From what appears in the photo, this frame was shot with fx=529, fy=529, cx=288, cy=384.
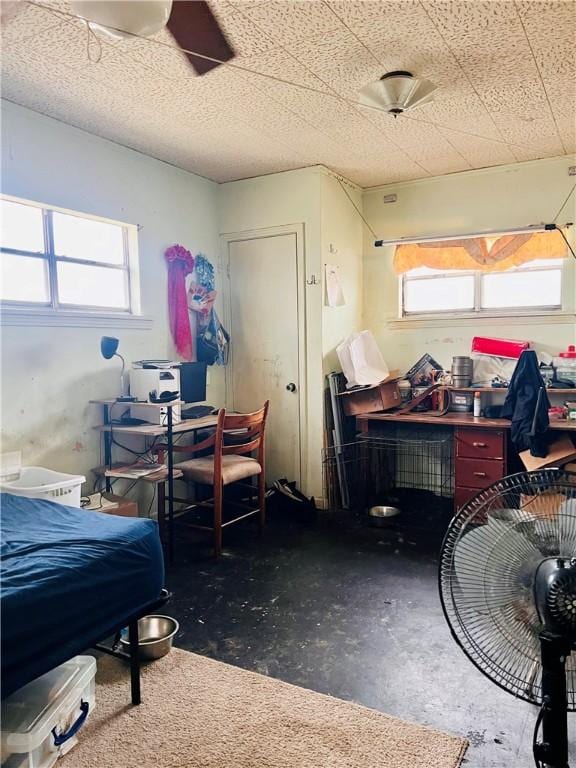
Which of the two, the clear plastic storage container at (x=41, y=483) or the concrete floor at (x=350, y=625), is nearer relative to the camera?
the concrete floor at (x=350, y=625)

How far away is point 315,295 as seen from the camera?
392 cm

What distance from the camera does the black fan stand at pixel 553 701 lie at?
1175 mm

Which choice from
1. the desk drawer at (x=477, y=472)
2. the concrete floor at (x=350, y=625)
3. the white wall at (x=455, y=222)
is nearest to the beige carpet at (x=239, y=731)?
the concrete floor at (x=350, y=625)

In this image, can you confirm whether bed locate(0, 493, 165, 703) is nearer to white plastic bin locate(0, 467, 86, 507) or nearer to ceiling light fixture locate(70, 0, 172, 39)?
white plastic bin locate(0, 467, 86, 507)

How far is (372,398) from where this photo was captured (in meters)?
3.96

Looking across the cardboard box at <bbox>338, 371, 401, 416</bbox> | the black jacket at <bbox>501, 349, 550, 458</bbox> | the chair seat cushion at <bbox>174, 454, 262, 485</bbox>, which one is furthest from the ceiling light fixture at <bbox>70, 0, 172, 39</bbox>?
the cardboard box at <bbox>338, 371, 401, 416</bbox>

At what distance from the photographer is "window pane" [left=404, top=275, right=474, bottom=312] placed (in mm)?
4211

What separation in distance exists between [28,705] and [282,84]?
8.92 feet

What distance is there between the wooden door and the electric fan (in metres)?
2.76

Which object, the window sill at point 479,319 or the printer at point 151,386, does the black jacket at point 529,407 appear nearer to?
the window sill at point 479,319

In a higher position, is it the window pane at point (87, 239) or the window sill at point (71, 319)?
the window pane at point (87, 239)

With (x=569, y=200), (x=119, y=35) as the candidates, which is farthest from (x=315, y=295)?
(x=119, y=35)

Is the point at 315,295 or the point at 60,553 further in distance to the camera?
the point at 315,295

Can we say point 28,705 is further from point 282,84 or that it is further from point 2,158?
point 282,84
